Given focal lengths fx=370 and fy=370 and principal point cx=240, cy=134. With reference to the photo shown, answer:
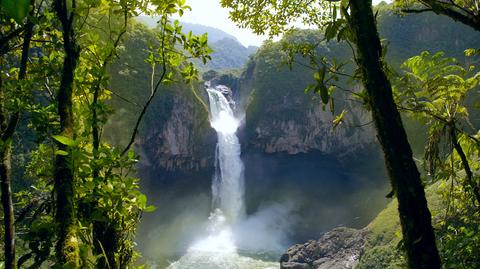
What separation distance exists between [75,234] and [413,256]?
7.62ft

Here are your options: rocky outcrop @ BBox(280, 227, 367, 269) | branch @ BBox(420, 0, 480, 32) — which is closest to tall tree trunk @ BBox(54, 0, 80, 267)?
branch @ BBox(420, 0, 480, 32)

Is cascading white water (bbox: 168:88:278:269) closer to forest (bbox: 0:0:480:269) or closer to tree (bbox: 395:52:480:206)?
forest (bbox: 0:0:480:269)

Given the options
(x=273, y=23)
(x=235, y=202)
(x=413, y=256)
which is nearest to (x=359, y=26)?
(x=413, y=256)

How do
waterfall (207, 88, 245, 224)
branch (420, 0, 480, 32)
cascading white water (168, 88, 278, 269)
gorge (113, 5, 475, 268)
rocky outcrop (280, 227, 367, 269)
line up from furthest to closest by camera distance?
waterfall (207, 88, 245, 224) < gorge (113, 5, 475, 268) < cascading white water (168, 88, 278, 269) < rocky outcrop (280, 227, 367, 269) < branch (420, 0, 480, 32)

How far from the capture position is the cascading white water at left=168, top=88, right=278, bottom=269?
1359 inches

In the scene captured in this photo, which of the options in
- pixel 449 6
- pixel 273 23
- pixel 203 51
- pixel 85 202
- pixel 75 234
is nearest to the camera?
pixel 75 234

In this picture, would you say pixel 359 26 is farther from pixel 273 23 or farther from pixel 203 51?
pixel 273 23

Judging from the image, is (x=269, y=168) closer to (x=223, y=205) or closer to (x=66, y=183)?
(x=223, y=205)

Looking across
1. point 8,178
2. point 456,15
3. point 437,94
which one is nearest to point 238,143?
point 437,94

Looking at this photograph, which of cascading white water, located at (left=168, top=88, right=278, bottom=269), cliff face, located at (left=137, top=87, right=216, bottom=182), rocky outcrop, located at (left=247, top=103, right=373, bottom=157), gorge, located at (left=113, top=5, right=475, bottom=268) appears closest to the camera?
cascading white water, located at (left=168, top=88, right=278, bottom=269)

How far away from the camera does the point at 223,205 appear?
48.4 metres

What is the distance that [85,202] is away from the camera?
2.75 m

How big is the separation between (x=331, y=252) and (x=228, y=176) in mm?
22915

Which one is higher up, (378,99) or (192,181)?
(378,99)
